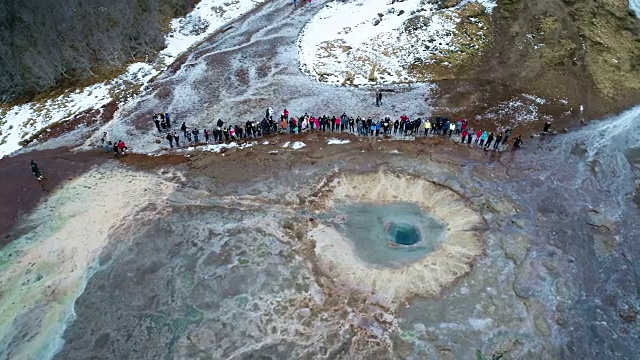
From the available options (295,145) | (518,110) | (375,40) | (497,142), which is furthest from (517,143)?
(375,40)

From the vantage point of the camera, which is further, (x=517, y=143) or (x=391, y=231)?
(x=517, y=143)

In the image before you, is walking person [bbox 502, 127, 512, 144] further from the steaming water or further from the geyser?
the steaming water

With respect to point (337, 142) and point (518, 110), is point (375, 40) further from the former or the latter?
point (337, 142)

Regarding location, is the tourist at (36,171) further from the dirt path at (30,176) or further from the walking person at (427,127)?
the walking person at (427,127)

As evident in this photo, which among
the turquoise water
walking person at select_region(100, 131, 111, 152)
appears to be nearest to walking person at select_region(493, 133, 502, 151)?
the turquoise water

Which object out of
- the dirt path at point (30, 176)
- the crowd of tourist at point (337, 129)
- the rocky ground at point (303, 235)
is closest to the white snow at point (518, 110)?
the rocky ground at point (303, 235)

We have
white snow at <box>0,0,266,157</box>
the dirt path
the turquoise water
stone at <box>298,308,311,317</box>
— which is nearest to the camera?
stone at <box>298,308,311,317</box>
